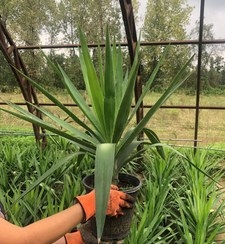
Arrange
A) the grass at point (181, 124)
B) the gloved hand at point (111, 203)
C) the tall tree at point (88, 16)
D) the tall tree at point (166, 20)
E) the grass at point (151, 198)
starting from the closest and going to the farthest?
the gloved hand at point (111, 203) → the grass at point (151, 198) → the grass at point (181, 124) → the tall tree at point (166, 20) → the tall tree at point (88, 16)

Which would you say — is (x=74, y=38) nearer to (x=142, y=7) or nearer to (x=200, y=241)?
(x=142, y=7)

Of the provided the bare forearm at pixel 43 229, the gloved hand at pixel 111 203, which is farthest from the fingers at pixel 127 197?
the bare forearm at pixel 43 229

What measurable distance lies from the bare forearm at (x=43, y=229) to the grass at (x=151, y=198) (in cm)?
43

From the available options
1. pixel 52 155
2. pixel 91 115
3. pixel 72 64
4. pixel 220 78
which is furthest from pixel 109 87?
pixel 220 78

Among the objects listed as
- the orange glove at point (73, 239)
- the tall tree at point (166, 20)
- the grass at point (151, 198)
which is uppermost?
the tall tree at point (166, 20)

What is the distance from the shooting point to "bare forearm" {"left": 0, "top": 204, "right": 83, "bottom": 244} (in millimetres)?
888

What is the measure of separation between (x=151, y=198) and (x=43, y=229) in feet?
3.33

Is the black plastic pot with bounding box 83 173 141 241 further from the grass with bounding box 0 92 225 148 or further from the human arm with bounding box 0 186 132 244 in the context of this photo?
the grass with bounding box 0 92 225 148

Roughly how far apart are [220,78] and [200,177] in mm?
6599

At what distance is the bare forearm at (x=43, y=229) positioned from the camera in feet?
2.91

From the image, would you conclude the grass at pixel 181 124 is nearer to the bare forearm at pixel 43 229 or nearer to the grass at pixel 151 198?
the grass at pixel 151 198

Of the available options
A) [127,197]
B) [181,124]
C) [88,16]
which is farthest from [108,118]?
[88,16]

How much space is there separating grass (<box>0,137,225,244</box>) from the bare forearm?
43 centimetres

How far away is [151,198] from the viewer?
1867 mm
